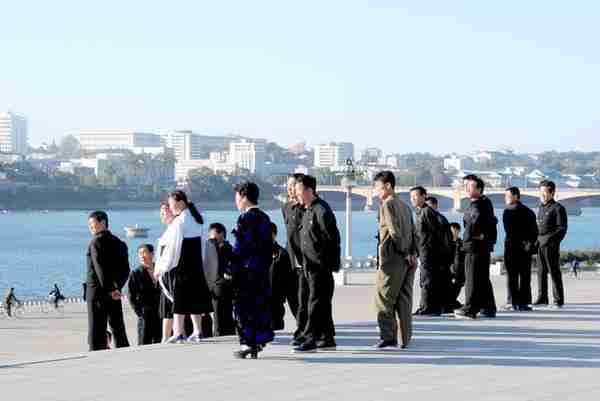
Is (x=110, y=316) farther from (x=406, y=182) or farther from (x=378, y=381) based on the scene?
(x=406, y=182)

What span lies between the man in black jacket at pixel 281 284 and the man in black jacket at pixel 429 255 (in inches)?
75.2

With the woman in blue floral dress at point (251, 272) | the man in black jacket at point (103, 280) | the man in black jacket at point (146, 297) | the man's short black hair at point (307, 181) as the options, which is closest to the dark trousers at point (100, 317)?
the man in black jacket at point (103, 280)

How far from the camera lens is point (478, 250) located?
12.6 meters

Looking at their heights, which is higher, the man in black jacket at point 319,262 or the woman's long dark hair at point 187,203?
the woman's long dark hair at point 187,203

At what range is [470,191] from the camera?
41.1 feet

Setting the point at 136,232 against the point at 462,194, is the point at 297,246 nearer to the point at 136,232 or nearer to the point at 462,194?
the point at 136,232

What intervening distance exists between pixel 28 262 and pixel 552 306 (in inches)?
2262

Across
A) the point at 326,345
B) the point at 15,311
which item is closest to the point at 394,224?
the point at 326,345

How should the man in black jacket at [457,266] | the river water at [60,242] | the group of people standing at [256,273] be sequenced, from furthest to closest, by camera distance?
the river water at [60,242] → the man in black jacket at [457,266] → the group of people standing at [256,273]

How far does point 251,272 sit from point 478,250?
12.9 ft

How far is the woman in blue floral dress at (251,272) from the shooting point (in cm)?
921

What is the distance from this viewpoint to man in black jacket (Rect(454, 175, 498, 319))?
12523 mm

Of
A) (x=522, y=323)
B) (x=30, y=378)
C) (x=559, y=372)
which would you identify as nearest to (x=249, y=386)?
(x=30, y=378)

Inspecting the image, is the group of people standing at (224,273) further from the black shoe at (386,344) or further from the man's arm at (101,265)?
the black shoe at (386,344)
